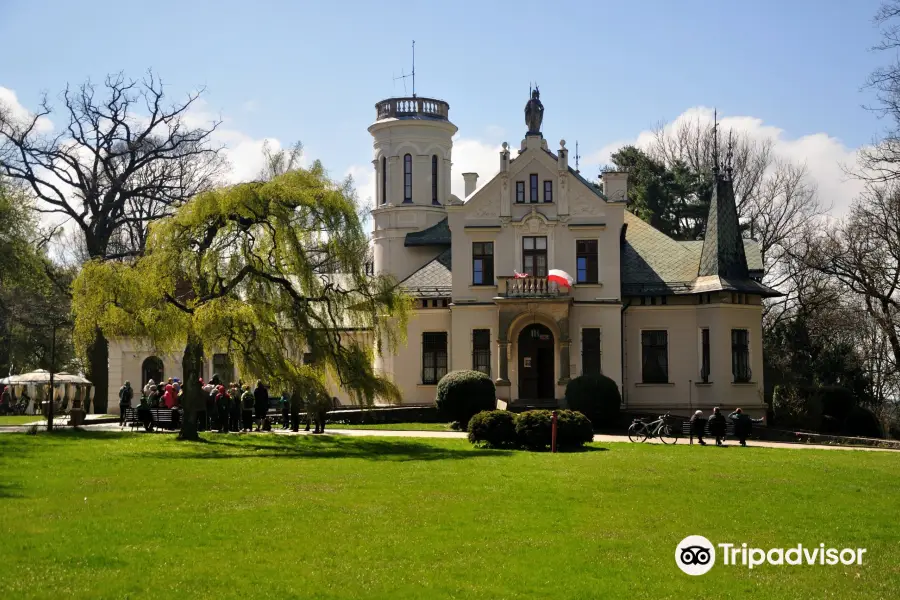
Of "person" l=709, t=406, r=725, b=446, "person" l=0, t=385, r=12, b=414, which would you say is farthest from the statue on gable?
"person" l=0, t=385, r=12, b=414

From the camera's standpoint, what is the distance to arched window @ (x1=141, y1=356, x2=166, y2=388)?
155 ft

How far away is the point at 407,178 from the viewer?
4900cm

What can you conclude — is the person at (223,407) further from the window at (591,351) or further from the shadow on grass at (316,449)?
the window at (591,351)

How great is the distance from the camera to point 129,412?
3344 cm

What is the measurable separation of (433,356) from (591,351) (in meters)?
6.05

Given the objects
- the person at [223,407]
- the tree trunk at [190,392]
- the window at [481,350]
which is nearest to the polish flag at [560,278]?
the window at [481,350]

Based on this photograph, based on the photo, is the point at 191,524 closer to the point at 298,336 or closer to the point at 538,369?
the point at 298,336

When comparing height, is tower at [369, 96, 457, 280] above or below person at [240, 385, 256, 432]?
above

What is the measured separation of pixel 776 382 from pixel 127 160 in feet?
92.5

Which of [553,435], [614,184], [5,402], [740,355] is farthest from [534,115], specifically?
[5,402]

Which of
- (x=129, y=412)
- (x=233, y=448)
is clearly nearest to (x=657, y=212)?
(x=129, y=412)

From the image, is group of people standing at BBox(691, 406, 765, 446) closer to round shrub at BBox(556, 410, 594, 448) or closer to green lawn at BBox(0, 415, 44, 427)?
round shrub at BBox(556, 410, 594, 448)

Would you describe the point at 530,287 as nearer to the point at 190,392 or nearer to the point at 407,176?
the point at 407,176

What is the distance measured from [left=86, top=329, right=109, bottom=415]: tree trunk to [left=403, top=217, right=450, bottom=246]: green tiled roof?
13257 millimetres
